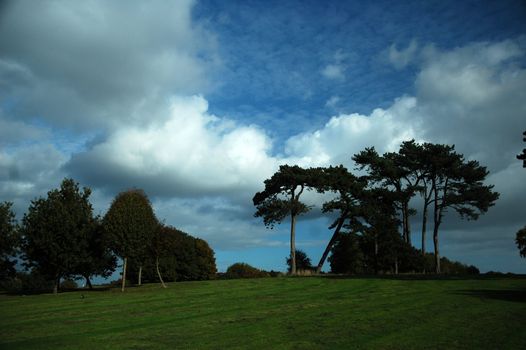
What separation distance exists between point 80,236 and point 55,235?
2313mm

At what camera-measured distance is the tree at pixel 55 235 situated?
43188mm

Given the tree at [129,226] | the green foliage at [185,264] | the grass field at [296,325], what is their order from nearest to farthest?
the grass field at [296,325] → the tree at [129,226] → the green foliage at [185,264]

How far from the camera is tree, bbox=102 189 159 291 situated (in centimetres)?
3966

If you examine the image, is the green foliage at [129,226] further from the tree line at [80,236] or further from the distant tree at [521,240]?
the distant tree at [521,240]

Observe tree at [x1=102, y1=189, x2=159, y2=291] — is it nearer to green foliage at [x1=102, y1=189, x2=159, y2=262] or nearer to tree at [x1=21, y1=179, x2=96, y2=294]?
green foliage at [x1=102, y1=189, x2=159, y2=262]

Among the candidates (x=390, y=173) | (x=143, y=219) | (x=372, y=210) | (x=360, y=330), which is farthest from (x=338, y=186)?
(x=360, y=330)

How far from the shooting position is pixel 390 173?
57.3 m

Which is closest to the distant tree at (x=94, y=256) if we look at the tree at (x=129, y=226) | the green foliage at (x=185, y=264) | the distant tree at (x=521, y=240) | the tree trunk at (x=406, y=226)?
the tree at (x=129, y=226)

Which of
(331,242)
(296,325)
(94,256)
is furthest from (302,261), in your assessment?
(296,325)

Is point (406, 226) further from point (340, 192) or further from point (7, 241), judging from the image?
point (7, 241)

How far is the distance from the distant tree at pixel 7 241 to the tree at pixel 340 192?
35561 millimetres

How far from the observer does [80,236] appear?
1752 inches

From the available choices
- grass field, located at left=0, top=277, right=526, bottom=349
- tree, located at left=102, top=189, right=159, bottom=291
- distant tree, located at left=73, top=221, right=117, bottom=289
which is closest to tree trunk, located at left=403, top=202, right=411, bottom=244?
tree, located at left=102, top=189, right=159, bottom=291

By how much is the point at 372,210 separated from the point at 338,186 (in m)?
4.94
